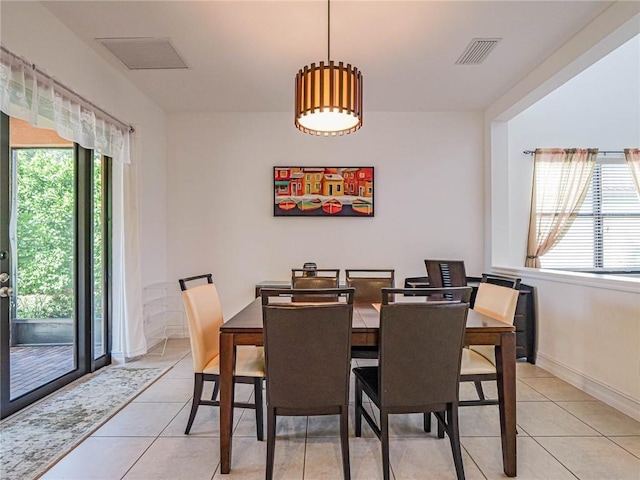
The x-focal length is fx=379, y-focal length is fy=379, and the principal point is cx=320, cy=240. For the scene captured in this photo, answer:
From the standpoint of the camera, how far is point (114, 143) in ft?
11.6

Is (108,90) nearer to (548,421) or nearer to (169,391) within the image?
(169,391)

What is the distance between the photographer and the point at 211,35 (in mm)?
2996

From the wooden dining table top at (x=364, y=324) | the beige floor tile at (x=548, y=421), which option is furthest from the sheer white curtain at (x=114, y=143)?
the beige floor tile at (x=548, y=421)

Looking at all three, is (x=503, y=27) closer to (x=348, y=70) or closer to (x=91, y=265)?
(x=348, y=70)

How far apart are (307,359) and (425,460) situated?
0.94 m

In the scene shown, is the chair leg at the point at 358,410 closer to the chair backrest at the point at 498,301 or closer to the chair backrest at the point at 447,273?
the chair backrest at the point at 498,301

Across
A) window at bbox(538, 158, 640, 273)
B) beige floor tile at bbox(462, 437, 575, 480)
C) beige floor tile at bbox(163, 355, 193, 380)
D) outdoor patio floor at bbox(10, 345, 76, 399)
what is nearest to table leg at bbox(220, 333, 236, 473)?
beige floor tile at bbox(462, 437, 575, 480)

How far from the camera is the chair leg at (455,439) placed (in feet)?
5.91

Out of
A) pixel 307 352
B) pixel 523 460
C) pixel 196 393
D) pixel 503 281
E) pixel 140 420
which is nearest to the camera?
pixel 307 352

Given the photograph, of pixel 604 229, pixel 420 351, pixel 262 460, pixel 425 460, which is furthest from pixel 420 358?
pixel 604 229

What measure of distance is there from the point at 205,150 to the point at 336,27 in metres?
2.53

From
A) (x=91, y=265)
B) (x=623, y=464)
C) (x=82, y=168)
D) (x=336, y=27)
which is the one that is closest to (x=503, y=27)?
(x=336, y=27)

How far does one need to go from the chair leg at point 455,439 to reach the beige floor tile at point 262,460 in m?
0.77

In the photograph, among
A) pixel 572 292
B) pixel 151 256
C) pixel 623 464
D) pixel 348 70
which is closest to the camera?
pixel 623 464
